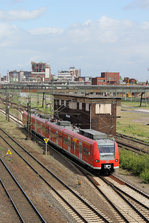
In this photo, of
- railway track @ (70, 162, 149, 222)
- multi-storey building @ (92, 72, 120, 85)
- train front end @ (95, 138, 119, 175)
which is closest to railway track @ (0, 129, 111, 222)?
railway track @ (70, 162, 149, 222)

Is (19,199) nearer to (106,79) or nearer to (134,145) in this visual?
(134,145)

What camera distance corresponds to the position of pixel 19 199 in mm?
19484

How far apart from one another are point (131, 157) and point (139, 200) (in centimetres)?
893

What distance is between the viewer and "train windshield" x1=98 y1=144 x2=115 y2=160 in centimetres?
2419

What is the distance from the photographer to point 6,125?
57406 mm

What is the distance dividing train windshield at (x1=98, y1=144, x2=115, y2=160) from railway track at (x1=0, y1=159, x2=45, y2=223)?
682cm

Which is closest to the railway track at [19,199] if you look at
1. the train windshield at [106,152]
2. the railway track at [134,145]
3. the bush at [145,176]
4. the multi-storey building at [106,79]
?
the train windshield at [106,152]

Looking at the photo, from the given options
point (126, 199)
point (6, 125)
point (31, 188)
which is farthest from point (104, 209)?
point (6, 125)

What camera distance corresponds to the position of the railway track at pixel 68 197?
16844 mm

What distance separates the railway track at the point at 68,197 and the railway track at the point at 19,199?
1.96 metres

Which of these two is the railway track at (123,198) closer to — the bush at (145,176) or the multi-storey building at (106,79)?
the bush at (145,176)

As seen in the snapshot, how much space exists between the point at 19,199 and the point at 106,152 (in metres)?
8.11

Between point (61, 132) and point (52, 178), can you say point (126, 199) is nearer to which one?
point (52, 178)

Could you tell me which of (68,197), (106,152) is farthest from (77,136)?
(68,197)
